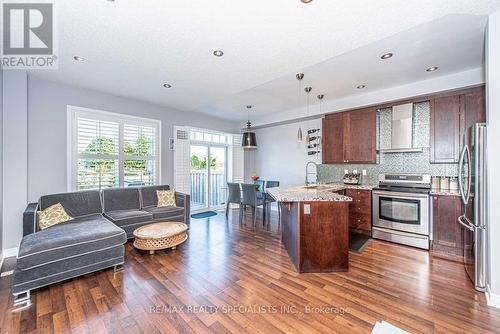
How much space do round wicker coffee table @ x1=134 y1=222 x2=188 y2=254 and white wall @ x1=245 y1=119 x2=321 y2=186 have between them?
344 centimetres

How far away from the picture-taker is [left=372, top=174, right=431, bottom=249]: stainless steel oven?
3.26 m

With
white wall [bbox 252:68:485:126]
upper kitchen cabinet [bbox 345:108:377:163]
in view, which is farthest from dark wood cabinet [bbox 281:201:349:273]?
white wall [bbox 252:68:485:126]

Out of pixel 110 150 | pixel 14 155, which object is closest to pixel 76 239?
pixel 14 155

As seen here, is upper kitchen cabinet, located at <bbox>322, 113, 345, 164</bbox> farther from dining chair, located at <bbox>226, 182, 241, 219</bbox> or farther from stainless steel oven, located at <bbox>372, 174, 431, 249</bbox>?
dining chair, located at <bbox>226, 182, 241, 219</bbox>

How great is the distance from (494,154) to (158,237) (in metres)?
3.90

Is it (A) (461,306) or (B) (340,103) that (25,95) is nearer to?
(B) (340,103)

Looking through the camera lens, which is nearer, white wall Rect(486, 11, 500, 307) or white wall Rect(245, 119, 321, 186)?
white wall Rect(486, 11, 500, 307)

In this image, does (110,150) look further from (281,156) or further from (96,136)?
(281,156)

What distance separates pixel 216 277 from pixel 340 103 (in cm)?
415

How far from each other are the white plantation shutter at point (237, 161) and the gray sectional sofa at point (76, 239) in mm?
2804

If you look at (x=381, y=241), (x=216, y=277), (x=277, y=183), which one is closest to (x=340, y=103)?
(x=277, y=183)

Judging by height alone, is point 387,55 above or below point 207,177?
above

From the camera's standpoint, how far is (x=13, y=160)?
3.11 metres

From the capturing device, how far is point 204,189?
6094mm
